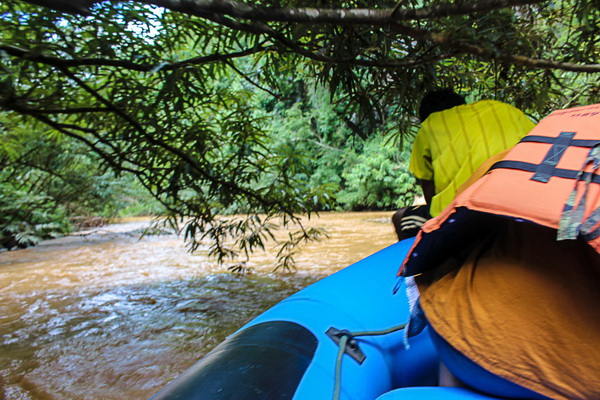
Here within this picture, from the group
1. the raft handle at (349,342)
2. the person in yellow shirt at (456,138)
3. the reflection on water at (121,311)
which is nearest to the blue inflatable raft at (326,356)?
the raft handle at (349,342)

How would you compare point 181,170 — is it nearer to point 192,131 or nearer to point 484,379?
point 192,131

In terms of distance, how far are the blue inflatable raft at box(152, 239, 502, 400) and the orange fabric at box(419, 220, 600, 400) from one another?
13 cm

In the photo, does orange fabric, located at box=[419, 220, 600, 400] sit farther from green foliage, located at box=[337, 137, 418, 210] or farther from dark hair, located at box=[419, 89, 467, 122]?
green foliage, located at box=[337, 137, 418, 210]

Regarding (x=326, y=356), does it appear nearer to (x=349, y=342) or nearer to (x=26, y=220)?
(x=349, y=342)

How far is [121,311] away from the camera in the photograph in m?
3.91

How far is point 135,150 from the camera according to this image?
3160 millimetres

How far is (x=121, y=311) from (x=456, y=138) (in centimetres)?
338

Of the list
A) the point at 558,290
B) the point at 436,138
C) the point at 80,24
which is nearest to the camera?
the point at 558,290

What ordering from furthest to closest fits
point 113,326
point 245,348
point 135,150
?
point 113,326 → point 135,150 → point 245,348

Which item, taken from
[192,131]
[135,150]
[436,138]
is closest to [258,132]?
[192,131]

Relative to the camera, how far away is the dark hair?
7.18ft

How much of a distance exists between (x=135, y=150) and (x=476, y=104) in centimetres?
240

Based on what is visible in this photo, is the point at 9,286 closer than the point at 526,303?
No

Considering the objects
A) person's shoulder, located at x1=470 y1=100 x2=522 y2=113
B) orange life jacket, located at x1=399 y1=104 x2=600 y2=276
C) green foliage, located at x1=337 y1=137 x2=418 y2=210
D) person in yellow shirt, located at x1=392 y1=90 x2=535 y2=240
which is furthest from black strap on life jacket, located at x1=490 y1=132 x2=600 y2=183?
green foliage, located at x1=337 y1=137 x2=418 y2=210
